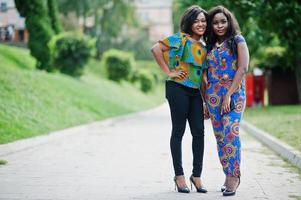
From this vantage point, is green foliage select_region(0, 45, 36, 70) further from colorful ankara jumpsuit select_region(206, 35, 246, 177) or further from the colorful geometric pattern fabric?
colorful ankara jumpsuit select_region(206, 35, 246, 177)

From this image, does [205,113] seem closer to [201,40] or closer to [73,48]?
[201,40]

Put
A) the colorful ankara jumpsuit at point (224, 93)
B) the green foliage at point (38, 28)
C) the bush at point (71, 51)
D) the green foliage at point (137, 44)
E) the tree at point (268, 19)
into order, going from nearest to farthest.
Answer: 1. the colorful ankara jumpsuit at point (224, 93)
2. the tree at point (268, 19)
3. the green foliage at point (38, 28)
4. the bush at point (71, 51)
5. the green foliage at point (137, 44)

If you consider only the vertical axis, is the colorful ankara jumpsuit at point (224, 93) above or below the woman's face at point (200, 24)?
below

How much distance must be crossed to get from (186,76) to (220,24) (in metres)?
0.65

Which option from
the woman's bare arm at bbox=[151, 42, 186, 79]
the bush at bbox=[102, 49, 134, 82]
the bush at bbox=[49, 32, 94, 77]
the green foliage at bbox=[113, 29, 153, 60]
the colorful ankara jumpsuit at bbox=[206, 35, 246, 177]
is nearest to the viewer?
the colorful ankara jumpsuit at bbox=[206, 35, 246, 177]

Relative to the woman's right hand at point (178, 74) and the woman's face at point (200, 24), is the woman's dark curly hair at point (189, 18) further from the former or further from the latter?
the woman's right hand at point (178, 74)

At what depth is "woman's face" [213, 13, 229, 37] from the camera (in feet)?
20.4

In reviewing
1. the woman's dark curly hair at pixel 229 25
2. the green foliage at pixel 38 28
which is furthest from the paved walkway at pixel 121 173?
the green foliage at pixel 38 28

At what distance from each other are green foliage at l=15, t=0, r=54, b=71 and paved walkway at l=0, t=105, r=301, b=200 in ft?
50.2

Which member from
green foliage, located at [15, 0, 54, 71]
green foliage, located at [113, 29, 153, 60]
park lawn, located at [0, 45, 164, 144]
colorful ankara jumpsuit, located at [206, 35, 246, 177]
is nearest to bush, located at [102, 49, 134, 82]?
green foliage, located at [15, 0, 54, 71]

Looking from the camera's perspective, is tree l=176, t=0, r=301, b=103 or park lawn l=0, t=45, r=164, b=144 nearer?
park lawn l=0, t=45, r=164, b=144

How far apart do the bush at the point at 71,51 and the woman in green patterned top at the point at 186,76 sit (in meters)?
21.4

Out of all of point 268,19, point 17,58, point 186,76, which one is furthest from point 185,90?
point 17,58

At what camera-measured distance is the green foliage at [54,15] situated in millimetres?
30203
